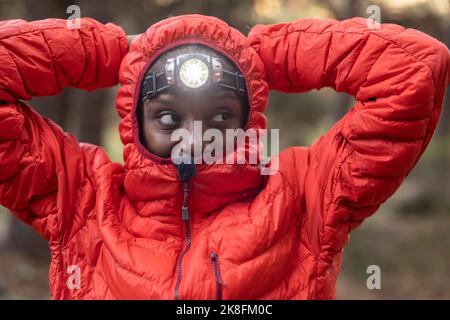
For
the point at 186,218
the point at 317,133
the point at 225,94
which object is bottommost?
the point at 186,218

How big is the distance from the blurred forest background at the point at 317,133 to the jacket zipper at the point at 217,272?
13.1ft

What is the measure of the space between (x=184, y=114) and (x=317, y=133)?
40.5 ft

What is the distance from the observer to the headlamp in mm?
2605

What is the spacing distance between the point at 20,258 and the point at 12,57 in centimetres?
485

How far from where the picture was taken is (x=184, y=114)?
265 centimetres

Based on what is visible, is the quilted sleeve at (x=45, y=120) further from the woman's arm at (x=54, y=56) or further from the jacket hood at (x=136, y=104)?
the jacket hood at (x=136, y=104)

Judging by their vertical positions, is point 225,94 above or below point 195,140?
above

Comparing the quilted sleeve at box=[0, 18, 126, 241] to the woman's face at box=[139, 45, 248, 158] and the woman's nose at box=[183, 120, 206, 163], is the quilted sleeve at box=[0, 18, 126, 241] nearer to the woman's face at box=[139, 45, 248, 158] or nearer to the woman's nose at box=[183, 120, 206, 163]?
the woman's face at box=[139, 45, 248, 158]

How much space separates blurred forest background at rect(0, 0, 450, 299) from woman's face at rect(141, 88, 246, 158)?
13.0ft

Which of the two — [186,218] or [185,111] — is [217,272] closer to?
[186,218]

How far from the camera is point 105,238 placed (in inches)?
105
